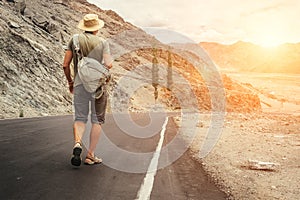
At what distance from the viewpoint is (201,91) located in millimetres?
78938

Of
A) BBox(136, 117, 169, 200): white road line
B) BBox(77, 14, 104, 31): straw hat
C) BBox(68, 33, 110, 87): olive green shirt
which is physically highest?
BBox(77, 14, 104, 31): straw hat

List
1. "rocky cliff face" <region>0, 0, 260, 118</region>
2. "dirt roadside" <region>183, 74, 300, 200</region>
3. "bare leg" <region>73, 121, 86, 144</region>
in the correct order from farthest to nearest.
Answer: "rocky cliff face" <region>0, 0, 260, 118</region>, "bare leg" <region>73, 121, 86, 144</region>, "dirt roadside" <region>183, 74, 300, 200</region>

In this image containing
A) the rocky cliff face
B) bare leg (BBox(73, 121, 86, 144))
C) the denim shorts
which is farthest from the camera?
the rocky cliff face

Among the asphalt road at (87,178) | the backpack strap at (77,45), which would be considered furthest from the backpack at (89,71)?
the asphalt road at (87,178)

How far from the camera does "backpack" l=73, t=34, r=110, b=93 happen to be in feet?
21.5

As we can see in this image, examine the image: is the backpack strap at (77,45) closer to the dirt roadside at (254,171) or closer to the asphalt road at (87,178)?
the asphalt road at (87,178)

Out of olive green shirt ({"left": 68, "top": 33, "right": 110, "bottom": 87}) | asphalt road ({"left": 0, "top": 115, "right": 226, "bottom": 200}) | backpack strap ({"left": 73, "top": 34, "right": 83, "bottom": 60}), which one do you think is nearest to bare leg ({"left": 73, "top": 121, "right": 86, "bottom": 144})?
asphalt road ({"left": 0, "top": 115, "right": 226, "bottom": 200})

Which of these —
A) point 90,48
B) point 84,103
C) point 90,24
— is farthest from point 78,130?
point 90,24

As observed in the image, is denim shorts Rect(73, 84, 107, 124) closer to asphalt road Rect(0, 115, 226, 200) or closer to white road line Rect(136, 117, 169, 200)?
asphalt road Rect(0, 115, 226, 200)

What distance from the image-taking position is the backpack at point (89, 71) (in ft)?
21.5

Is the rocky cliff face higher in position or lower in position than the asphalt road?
higher

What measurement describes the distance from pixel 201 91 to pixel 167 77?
7391 millimetres

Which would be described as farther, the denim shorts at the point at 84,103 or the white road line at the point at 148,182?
the denim shorts at the point at 84,103

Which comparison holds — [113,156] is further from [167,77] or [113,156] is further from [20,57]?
A: [167,77]
